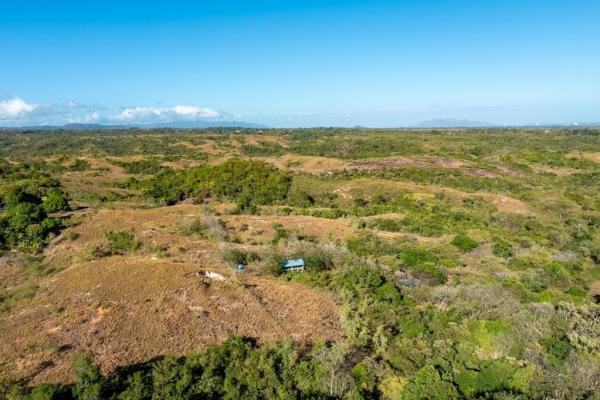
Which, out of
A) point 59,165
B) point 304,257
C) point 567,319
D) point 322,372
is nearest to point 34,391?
point 322,372

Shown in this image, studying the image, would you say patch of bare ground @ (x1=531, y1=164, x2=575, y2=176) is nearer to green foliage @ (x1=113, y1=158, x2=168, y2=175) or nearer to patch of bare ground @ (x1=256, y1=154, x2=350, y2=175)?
patch of bare ground @ (x1=256, y1=154, x2=350, y2=175)

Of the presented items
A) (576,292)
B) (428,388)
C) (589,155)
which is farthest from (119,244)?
(589,155)

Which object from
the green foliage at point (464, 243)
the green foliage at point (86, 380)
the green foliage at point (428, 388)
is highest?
the green foliage at point (86, 380)

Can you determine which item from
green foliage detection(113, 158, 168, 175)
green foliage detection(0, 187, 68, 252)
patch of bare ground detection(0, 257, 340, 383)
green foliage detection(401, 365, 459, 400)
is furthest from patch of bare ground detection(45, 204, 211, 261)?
green foliage detection(113, 158, 168, 175)

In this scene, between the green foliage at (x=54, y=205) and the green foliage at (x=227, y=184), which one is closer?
the green foliage at (x=54, y=205)

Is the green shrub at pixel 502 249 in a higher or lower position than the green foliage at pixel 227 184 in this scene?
lower

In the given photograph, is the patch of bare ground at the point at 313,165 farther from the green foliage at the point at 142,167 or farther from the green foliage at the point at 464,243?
the green foliage at the point at 464,243

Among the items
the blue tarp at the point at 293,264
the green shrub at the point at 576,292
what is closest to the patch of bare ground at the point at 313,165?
the blue tarp at the point at 293,264

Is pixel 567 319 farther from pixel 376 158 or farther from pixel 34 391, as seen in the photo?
pixel 376 158

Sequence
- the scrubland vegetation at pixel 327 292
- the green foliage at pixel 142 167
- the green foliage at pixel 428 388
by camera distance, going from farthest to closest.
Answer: the green foliage at pixel 142 167 → the scrubland vegetation at pixel 327 292 → the green foliage at pixel 428 388

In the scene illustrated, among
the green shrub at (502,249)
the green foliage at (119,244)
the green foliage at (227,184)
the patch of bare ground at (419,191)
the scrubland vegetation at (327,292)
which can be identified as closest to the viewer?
the scrubland vegetation at (327,292)
